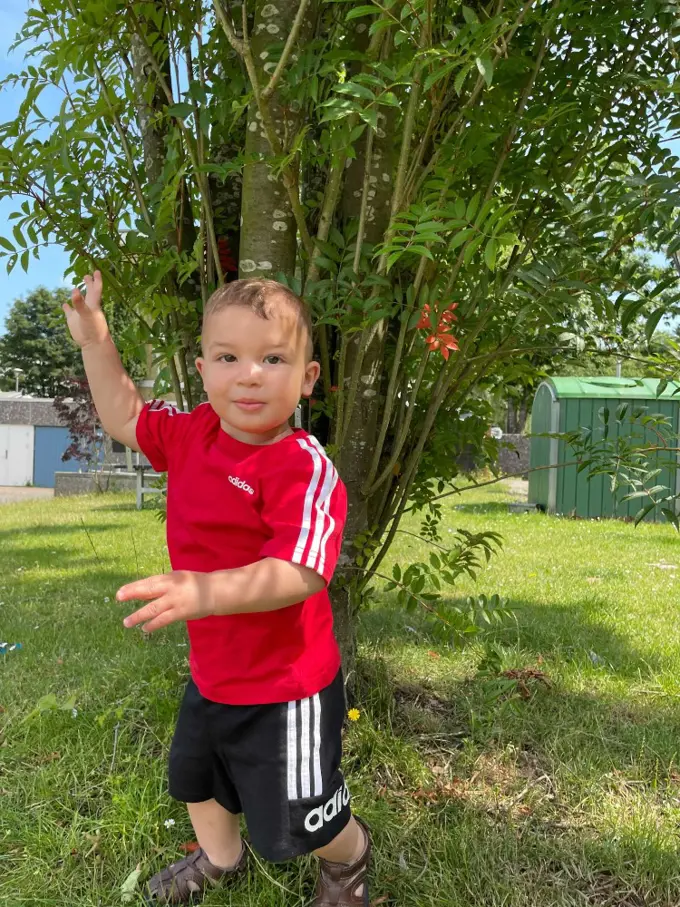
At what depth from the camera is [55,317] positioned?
2.15m

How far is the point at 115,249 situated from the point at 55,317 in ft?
0.96

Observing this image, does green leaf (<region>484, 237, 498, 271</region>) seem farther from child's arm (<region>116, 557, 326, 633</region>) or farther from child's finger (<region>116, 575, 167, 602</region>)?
child's finger (<region>116, 575, 167, 602</region>)

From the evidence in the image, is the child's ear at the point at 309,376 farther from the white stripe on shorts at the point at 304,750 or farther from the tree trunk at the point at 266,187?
the white stripe on shorts at the point at 304,750

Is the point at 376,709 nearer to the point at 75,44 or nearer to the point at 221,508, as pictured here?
the point at 221,508

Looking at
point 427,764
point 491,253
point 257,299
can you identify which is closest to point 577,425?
point 427,764

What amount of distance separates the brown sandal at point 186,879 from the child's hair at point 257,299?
4.23 ft

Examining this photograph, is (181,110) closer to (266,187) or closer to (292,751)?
(266,187)

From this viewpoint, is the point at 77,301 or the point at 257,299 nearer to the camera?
the point at 257,299

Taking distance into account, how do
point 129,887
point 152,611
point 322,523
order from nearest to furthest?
point 152,611 < point 322,523 < point 129,887

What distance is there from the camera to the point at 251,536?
154 cm

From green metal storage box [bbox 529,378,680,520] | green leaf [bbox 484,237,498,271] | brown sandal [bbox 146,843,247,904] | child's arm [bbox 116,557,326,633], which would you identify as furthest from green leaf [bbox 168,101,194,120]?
green metal storage box [bbox 529,378,680,520]

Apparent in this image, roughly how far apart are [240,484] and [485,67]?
0.89 metres

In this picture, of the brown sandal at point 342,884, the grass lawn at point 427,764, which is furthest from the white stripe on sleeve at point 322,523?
the grass lawn at point 427,764

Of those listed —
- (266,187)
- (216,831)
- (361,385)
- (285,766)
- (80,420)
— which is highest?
(266,187)
